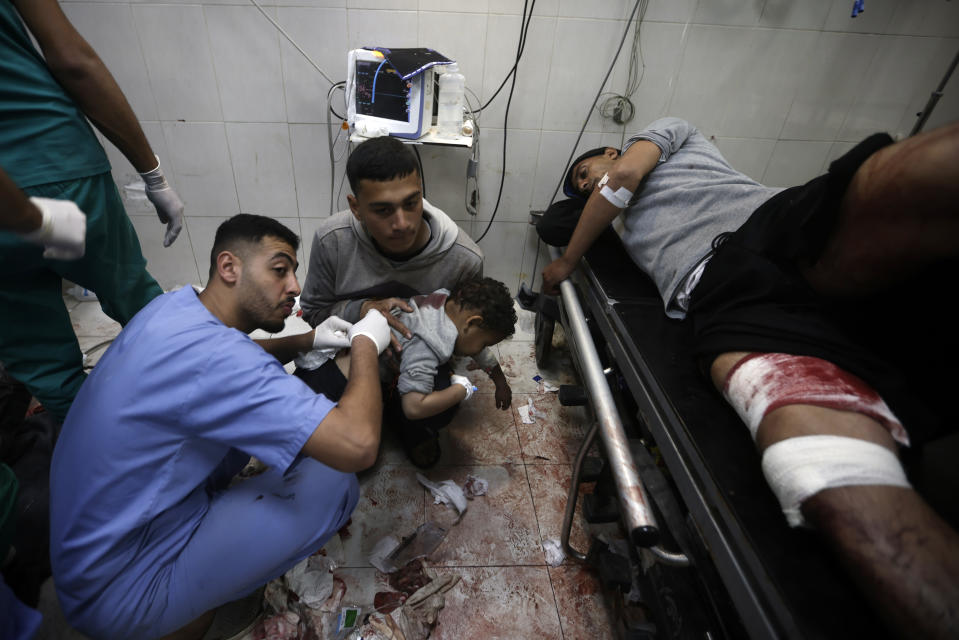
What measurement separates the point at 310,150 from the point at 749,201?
1.96 m

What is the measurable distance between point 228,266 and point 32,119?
68 centimetres

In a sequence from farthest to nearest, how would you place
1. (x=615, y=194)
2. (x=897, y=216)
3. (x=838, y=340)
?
(x=615, y=194) → (x=838, y=340) → (x=897, y=216)

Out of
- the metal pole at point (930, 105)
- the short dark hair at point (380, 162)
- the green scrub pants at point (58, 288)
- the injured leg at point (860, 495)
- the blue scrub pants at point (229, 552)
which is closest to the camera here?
the injured leg at point (860, 495)

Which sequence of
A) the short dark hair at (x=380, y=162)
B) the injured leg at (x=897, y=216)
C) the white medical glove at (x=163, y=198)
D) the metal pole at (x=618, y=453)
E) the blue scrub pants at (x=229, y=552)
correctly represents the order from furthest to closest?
the white medical glove at (x=163, y=198) → the short dark hair at (x=380, y=162) → the blue scrub pants at (x=229, y=552) → the metal pole at (x=618, y=453) → the injured leg at (x=897, y=216)

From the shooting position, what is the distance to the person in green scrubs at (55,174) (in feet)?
3.51

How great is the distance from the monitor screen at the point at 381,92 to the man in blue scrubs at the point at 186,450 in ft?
3.11

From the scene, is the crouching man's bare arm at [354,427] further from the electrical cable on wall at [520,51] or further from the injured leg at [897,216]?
the electrical cable on wall at [520,51]

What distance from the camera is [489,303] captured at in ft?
4.54

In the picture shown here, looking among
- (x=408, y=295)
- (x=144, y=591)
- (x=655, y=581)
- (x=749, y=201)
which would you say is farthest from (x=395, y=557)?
(x=749, y=201)

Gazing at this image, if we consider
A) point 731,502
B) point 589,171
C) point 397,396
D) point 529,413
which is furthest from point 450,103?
point 731,502

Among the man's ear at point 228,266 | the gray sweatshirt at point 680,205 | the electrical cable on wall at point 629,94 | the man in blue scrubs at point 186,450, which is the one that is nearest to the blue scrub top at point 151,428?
the man in blue scrubs at point 186,450

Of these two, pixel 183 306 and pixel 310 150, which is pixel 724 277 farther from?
pixel 310 150

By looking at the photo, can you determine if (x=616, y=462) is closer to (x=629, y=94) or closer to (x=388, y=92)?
(x=388, y=92)

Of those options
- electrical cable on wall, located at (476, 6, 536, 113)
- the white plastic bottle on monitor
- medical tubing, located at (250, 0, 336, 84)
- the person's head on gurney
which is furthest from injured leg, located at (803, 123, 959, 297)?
medical tubing, located at (250, 0, 336, 84)
